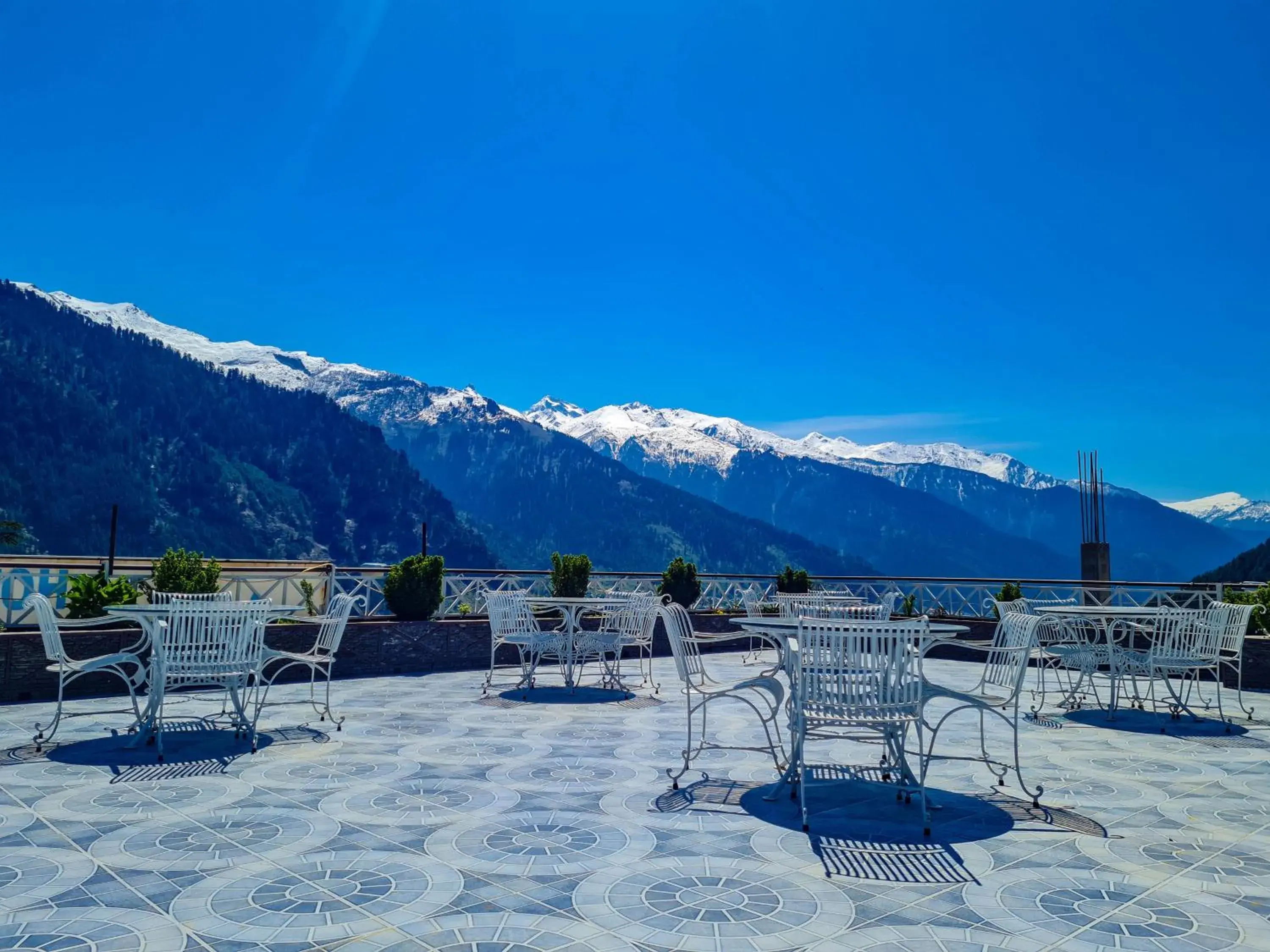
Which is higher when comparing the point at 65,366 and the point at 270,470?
the point at 65,366

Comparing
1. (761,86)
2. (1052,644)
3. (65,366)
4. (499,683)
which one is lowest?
(499,683)

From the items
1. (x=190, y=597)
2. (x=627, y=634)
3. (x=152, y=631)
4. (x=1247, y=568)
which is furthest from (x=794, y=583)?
(x=1247, y=568)

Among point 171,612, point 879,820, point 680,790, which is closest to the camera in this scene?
point 879,820

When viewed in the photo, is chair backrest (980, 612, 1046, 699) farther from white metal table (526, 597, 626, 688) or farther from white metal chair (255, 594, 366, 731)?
white metal chair (255, 594, 366, 731)

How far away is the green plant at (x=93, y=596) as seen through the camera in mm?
7141

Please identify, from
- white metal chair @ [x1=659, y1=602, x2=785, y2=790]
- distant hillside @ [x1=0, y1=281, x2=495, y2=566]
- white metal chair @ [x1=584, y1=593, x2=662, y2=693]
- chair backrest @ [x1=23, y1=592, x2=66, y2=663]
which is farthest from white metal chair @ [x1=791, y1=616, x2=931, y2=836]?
distant hillside @ [x1=0, y1=281, x2=495, y2=566]

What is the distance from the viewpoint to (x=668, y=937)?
7.68ft

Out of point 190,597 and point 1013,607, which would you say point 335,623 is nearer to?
point 190,597

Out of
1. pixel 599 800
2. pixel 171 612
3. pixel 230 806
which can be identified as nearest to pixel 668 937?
pixel 599 800

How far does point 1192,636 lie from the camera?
6180 mm

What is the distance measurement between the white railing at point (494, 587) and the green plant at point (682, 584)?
0.27 meters

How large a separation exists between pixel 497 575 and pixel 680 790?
27.1 ft

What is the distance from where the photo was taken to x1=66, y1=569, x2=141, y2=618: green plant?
281 inches

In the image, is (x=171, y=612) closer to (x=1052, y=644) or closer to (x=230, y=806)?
(x=230, y=806)
